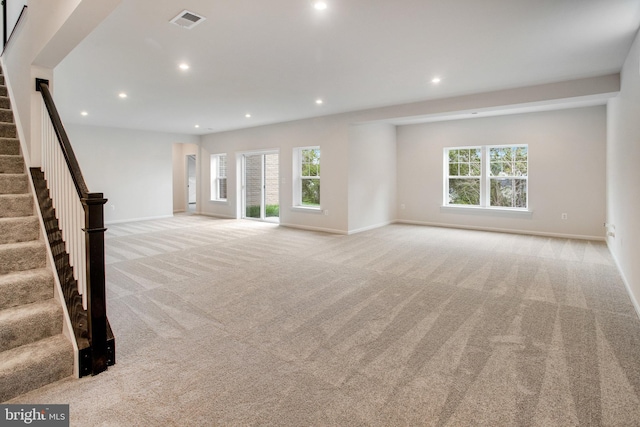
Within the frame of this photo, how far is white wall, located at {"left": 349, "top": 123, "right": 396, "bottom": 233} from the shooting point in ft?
23.3

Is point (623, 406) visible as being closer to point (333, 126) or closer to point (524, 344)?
point (524, 344)

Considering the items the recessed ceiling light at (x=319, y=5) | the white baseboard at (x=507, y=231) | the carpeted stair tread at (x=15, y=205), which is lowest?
the white baseboard at (x=507, y=231)

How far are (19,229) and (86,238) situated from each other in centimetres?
103

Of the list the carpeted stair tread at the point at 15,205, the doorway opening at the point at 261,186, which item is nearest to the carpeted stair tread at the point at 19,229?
the carpeted stair tread at the point at 15,205

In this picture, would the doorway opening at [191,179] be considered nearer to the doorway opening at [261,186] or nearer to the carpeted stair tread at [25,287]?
the doorway opening at [261,186]

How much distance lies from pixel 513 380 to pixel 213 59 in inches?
162

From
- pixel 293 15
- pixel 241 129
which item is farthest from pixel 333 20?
pixel 241 129

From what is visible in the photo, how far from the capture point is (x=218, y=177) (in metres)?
10.2

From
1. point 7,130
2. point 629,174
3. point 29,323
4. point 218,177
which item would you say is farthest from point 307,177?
point 29,323

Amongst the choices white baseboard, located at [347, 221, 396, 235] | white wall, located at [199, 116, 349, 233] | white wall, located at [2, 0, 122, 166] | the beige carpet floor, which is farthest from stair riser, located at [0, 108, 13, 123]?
white baseboard, located at [347, 221, 396, 235]

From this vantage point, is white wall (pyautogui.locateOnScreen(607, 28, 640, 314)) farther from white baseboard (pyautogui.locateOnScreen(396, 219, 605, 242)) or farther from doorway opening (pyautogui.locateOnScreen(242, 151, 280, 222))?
doorway opening (pyautogui.locateOnScreen(242, 151, 280, 222))

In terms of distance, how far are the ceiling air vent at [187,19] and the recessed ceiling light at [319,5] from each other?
985 mm

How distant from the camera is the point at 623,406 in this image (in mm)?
1727

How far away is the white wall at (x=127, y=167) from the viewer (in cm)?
820
